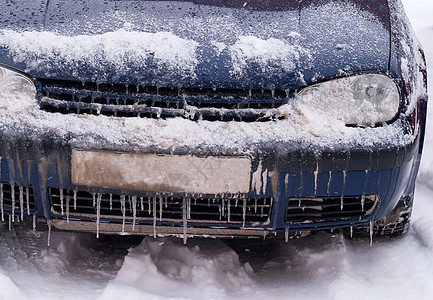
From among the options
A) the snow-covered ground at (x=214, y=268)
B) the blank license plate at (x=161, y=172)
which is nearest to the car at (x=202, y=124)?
the blank license plate at (x=161, y=172)

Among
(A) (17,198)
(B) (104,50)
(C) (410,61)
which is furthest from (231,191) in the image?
(C) (410,61)

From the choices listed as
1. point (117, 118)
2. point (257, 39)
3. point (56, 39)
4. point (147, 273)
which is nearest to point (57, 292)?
point (147, 273)

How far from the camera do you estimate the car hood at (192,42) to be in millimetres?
2459

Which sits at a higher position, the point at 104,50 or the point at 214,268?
the point at 104,50

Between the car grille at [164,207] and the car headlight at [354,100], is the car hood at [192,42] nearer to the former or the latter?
the car headlight at [354,100]

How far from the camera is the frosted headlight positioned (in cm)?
248

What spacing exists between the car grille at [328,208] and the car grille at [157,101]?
14.6 inches

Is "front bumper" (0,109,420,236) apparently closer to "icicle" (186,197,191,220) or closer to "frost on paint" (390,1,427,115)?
"icicle" (186,197,191,220)

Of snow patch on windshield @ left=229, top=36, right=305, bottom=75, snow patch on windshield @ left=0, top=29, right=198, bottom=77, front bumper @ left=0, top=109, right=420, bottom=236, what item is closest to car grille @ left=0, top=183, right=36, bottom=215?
front bumper @ left=0, top=109, right=420, bottom=236

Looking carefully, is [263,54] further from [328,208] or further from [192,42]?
[328,208]

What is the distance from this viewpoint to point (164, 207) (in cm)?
252

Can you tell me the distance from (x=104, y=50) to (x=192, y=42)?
327mm

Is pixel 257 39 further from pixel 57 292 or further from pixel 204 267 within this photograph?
pixel 57 292

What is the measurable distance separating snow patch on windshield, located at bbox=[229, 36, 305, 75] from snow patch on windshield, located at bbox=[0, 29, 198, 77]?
160 mm
